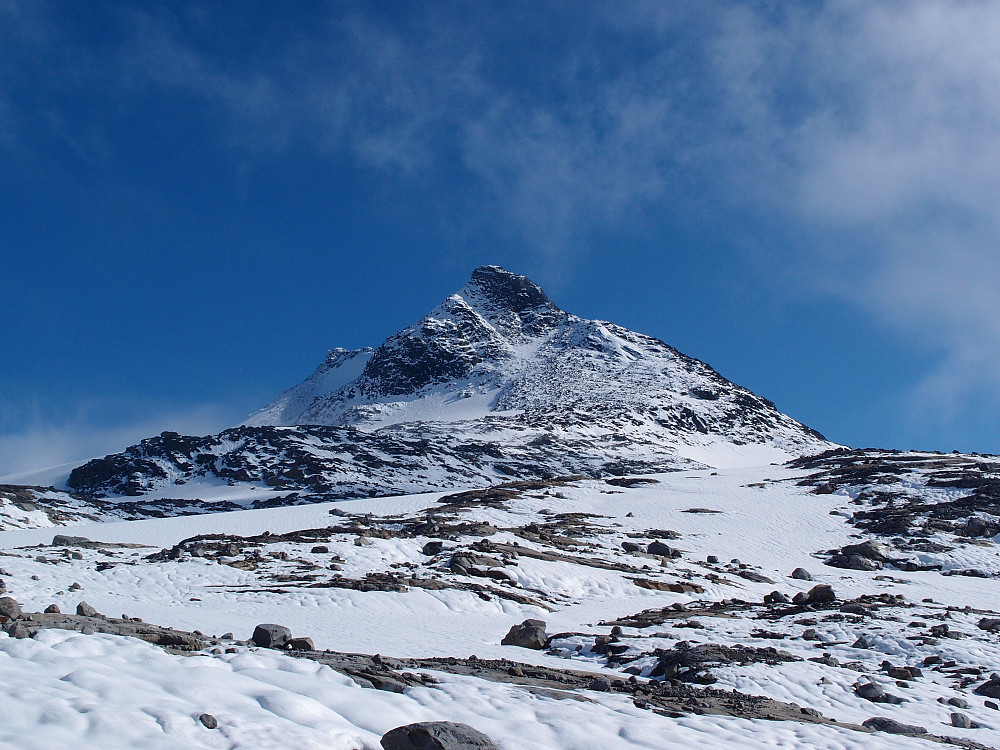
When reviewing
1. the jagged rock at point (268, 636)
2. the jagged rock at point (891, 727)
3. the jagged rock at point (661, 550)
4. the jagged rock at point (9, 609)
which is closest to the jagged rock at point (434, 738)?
the jagged rock at point (268, 636)

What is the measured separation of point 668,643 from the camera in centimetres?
1488

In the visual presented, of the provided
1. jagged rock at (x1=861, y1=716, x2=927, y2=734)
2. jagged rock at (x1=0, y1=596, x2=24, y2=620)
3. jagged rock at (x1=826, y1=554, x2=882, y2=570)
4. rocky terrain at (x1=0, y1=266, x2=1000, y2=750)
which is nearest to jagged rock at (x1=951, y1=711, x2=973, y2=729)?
rocky terrain at (x1=0, y1=266, x2=1000, y2=750)

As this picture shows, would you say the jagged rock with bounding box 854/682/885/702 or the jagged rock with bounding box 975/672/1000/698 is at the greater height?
the jagged rock with bounding box 975/672/1000/698

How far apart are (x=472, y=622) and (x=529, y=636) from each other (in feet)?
12.7

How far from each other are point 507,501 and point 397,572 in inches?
A: 1011

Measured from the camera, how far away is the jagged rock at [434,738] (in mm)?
6312

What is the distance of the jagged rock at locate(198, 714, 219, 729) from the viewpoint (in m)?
6.11

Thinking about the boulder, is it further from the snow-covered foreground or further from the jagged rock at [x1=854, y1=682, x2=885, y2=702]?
the jagged rock at [x1=854, y1=682, x2=885, y2=702]

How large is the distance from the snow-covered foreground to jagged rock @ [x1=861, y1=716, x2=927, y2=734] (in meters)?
0.57

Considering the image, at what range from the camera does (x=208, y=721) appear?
6.12 meters

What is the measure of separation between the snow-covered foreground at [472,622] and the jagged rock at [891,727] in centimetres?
57

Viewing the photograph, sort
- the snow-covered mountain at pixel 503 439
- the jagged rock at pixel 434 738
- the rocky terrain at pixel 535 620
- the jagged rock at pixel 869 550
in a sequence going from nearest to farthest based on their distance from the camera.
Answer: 1. the jagged rock at pixel 434 738
2. the rocky terrain at pixel 535 620
3. the jagged rock at pixel 869 550
4. the snow-covered mountain at pixel 503 439

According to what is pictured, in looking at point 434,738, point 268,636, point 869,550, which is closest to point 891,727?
point 434,738

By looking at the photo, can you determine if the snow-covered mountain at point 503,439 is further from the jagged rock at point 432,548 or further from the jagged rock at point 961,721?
the jagged rock at point 961,721
